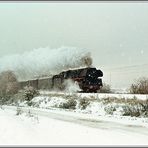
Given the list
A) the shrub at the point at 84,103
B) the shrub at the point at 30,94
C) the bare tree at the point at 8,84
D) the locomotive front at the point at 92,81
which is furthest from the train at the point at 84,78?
the bare tree at the point at 8,84

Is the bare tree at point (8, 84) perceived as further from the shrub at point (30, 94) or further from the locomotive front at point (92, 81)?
the locomotive front at point (92, 81)

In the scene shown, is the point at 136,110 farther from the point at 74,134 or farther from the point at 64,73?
the point at 64,73

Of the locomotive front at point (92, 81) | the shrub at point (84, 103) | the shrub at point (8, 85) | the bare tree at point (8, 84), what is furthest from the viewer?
the bare tree at point (8, 84)

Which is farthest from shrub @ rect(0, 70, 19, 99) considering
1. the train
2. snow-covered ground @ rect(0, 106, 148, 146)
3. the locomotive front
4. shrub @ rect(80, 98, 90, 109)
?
snow-covered ground @ rect(0, 106, 148, 146)

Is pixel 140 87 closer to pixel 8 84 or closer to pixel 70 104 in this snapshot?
pixel 70 104

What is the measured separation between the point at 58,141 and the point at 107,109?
13.7 meters

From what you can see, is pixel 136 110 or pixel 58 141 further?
pixel 136 110

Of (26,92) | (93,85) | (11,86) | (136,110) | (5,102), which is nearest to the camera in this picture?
(136,110)

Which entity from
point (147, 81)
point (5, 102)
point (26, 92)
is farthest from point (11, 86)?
point (147, 81)

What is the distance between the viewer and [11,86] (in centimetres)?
5366

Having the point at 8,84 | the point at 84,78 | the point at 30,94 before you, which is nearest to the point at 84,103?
the point at 84,78

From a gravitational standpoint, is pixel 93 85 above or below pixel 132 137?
above

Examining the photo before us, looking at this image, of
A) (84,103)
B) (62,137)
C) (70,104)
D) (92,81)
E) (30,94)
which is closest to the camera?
(62,137)

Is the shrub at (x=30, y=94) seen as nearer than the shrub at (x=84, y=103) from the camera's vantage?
No
